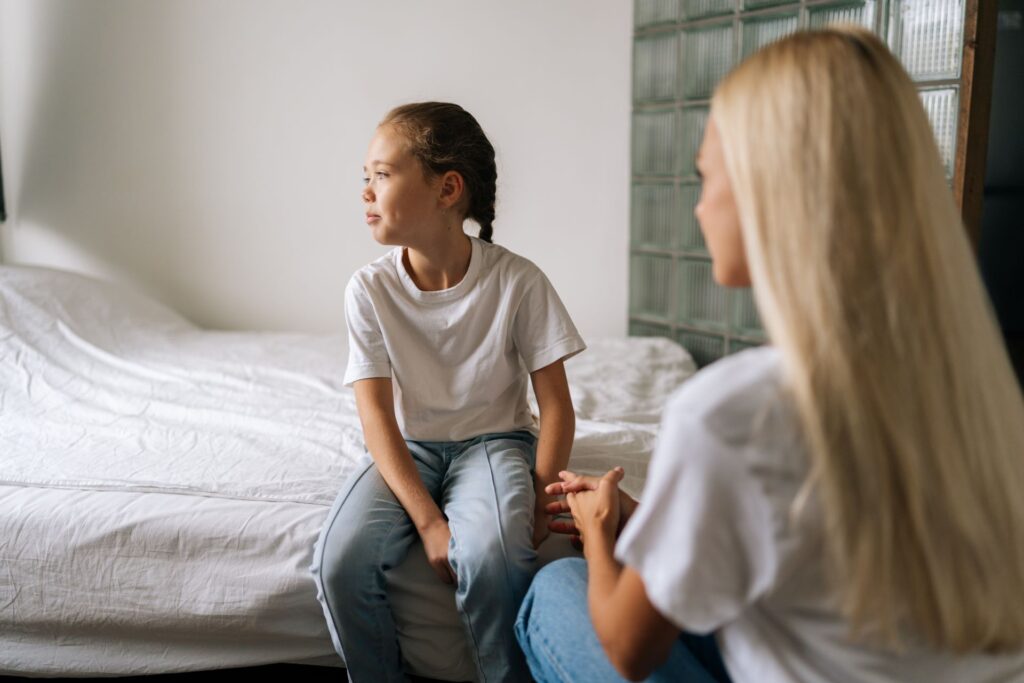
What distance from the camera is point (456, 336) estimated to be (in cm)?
138

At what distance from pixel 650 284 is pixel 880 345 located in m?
2.16

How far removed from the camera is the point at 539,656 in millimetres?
933

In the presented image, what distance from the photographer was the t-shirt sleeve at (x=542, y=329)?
1.35 meters

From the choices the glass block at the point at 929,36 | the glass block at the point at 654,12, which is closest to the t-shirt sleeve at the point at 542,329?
the glass block at the point at 929,36

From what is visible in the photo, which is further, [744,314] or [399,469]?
[744,314]

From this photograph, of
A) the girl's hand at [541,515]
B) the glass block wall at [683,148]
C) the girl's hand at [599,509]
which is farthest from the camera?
the glass block wall at [683,148]

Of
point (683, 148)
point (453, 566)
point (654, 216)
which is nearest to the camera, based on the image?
point (453, 566)

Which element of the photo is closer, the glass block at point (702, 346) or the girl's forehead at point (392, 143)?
the girl's forehead at point (392, 143)

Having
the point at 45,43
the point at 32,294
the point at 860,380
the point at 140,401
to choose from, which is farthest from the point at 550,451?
the point at 45,43

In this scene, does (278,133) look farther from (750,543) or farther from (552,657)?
(750,543)

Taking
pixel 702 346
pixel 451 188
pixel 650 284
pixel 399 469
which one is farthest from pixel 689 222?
pixel 399 469

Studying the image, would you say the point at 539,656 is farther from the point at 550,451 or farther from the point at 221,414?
the point at 221,414

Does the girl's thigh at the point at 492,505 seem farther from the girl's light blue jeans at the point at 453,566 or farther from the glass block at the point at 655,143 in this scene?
the glass block at the point at 655,143

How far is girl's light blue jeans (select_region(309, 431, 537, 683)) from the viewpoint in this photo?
Result: 3.62ft
